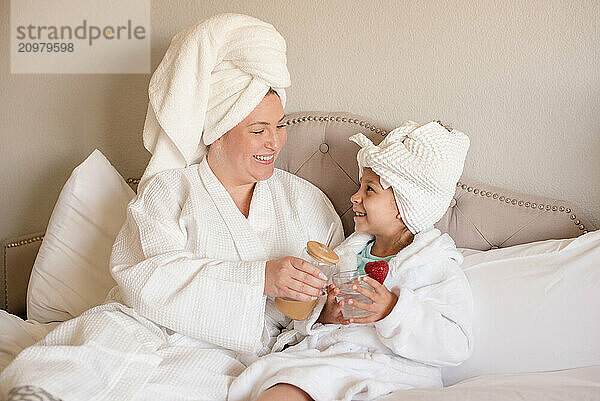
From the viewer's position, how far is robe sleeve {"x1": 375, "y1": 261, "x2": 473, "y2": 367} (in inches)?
68.5

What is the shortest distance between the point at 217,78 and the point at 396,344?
38.8 inches

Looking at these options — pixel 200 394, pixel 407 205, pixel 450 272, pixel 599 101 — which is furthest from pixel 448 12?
pixel 200 394

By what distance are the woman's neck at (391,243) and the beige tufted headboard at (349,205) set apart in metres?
0.25

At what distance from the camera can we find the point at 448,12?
2.27 meters

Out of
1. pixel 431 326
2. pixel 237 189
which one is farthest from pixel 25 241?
pixel 431 326

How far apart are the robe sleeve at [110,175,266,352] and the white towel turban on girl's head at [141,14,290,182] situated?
344 mm

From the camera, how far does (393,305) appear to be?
5.79 feet

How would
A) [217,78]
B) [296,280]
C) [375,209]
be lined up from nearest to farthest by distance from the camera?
[296,280]
[375,209]
[217,78]

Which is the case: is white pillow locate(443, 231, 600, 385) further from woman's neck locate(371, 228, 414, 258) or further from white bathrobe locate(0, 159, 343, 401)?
white bathrobe locate(0, 159, 343, 401)

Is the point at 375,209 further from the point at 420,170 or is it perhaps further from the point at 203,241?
the point at 203,241

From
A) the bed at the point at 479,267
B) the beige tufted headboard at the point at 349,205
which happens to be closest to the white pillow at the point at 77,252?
the bed at the point at 479,267

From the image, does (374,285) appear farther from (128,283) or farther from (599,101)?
(599,101)

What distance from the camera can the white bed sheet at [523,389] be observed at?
1590 mm

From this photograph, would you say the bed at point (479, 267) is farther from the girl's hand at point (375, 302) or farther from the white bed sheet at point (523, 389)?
the girl's hand at point (375, 302)
